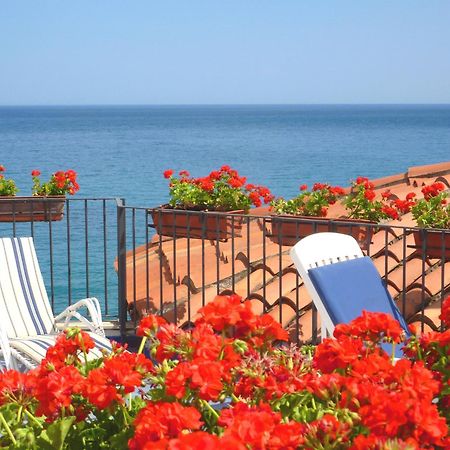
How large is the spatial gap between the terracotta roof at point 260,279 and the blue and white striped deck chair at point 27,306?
27.8 inches

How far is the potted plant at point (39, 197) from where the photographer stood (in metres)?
7.44

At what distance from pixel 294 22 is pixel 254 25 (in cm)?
672

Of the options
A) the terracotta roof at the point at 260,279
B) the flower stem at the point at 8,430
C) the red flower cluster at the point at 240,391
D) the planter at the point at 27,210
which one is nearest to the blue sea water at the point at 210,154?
the planter at the point at 27,210

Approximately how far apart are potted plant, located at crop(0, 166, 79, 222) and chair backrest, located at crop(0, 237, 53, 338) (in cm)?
172

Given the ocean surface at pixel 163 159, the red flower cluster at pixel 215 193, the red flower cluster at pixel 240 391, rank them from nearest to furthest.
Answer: the red flower cluster at pixel 240 391
the red flower cluster at pixel 215 193
the ocean surface at pixel 163 159

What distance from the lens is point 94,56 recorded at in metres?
84.4

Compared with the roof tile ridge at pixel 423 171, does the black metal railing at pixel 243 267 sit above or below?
below

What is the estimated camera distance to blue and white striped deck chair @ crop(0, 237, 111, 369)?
4961mm

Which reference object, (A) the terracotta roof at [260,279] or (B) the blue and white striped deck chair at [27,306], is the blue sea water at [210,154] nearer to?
(A) the terracotta roof at [260,279]

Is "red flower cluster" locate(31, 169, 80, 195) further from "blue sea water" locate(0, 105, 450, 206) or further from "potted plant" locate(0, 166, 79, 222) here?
"blue sea water" locate(0, 105, 450, 206)

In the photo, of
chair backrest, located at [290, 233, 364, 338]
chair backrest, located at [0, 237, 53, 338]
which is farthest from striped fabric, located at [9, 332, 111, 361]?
chair backrest, located at [290, 233, 364, 338]

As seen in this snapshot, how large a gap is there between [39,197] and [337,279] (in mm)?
4614

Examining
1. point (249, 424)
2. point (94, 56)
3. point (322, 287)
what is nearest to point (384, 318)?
point (249, 424)

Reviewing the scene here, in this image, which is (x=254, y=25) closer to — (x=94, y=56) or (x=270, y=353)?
(x=94, y=56)
